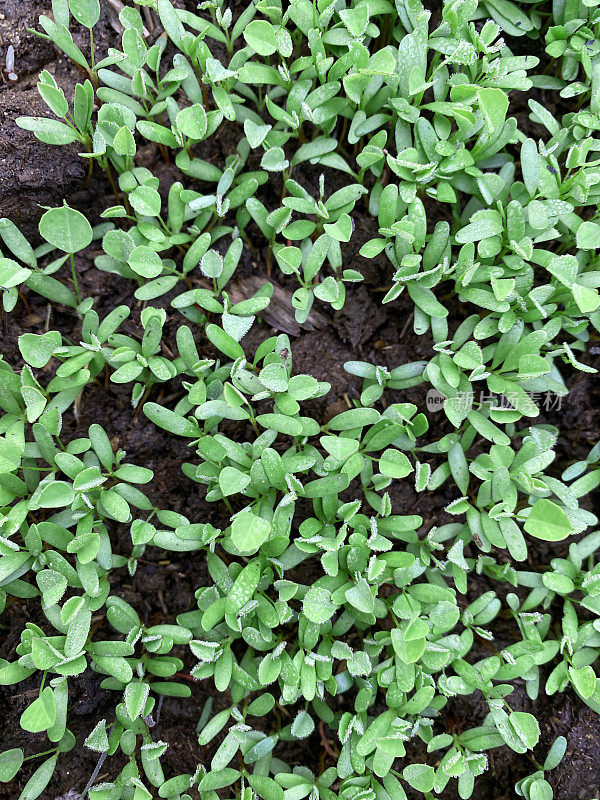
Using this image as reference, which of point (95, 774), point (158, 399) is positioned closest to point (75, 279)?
point (158, 399)

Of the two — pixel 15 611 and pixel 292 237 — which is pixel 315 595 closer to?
pixel 15 611

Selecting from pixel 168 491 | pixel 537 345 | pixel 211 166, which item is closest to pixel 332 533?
pixel 168 491

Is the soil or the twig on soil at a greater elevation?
the soil

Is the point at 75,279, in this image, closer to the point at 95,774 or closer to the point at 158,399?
the point at 158,399

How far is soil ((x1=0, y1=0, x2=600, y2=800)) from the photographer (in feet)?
5.72

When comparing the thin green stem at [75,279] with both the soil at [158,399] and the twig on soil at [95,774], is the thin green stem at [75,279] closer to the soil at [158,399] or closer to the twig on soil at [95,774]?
the soil at [158,399]

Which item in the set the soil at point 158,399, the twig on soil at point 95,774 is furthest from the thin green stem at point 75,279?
the twig on soil at point 95,774

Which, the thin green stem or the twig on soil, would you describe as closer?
the twig on soil

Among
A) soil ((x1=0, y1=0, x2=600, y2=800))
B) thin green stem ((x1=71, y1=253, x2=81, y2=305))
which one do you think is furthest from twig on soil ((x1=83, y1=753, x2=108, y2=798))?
thin green stem ((x1=71, y1=253, x2=81, y2=305))

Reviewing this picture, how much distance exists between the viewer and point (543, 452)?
1751 mm

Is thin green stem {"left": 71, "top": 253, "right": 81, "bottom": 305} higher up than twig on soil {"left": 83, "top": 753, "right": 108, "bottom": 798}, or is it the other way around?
thin green stem {"left": 71, "top": 253, "right": 81, "bottom": 305}

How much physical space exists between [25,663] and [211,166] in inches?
57.2

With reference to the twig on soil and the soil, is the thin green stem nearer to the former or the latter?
the soil

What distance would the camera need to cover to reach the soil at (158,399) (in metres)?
1.74
